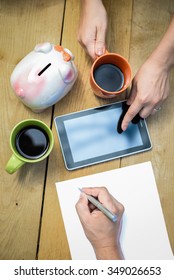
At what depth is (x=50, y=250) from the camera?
67cm

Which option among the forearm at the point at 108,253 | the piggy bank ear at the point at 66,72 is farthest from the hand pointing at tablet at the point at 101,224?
the piggy bank ear at the point at 66,72

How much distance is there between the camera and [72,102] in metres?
0.70

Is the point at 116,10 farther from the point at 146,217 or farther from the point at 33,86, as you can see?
the point at 146,217

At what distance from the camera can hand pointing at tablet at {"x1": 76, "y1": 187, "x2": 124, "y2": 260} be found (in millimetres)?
642

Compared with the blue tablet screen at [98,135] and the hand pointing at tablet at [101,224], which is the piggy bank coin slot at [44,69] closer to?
the blue tablet screen at [98,135]

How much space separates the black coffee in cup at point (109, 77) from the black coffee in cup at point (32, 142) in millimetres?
159

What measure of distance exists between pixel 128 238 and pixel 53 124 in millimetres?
286

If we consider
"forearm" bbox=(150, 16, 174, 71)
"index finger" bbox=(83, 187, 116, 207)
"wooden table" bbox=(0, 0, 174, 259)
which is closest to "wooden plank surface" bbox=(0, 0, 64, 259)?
"wooden table" bbox=(0, 0, 174, 259)

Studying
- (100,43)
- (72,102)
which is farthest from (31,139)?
(100,43)

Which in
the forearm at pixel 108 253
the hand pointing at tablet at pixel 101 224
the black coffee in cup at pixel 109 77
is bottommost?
the forearm at pixel 108 253

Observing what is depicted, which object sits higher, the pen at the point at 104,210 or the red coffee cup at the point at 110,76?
the red coffee cup at the point at 110,76

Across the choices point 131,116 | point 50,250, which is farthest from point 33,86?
point 50,250

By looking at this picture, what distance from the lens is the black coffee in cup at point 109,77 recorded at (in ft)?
2.19

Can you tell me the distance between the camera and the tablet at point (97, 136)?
683 mm
